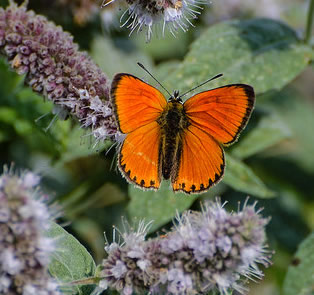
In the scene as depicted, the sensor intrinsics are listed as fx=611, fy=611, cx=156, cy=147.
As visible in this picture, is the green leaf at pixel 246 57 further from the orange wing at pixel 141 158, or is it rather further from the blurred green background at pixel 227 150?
the orange wing at pixel 141 158

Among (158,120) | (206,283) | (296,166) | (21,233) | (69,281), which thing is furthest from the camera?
(296,166)

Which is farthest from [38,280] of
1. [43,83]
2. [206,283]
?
[43,83]

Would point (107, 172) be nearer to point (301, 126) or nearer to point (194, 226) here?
point (194, 226)

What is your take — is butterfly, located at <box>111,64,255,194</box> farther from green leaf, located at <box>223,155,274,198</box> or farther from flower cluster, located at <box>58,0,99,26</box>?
flower cluster, located at <box>58,0,99,26</box>

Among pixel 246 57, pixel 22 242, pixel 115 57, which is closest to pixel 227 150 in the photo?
pixel 246 57

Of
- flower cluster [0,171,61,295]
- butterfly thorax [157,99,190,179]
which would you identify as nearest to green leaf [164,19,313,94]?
butterfly thorax [157,99,190,179]

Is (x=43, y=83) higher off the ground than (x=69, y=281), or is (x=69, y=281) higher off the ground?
(x=43, y=83)
